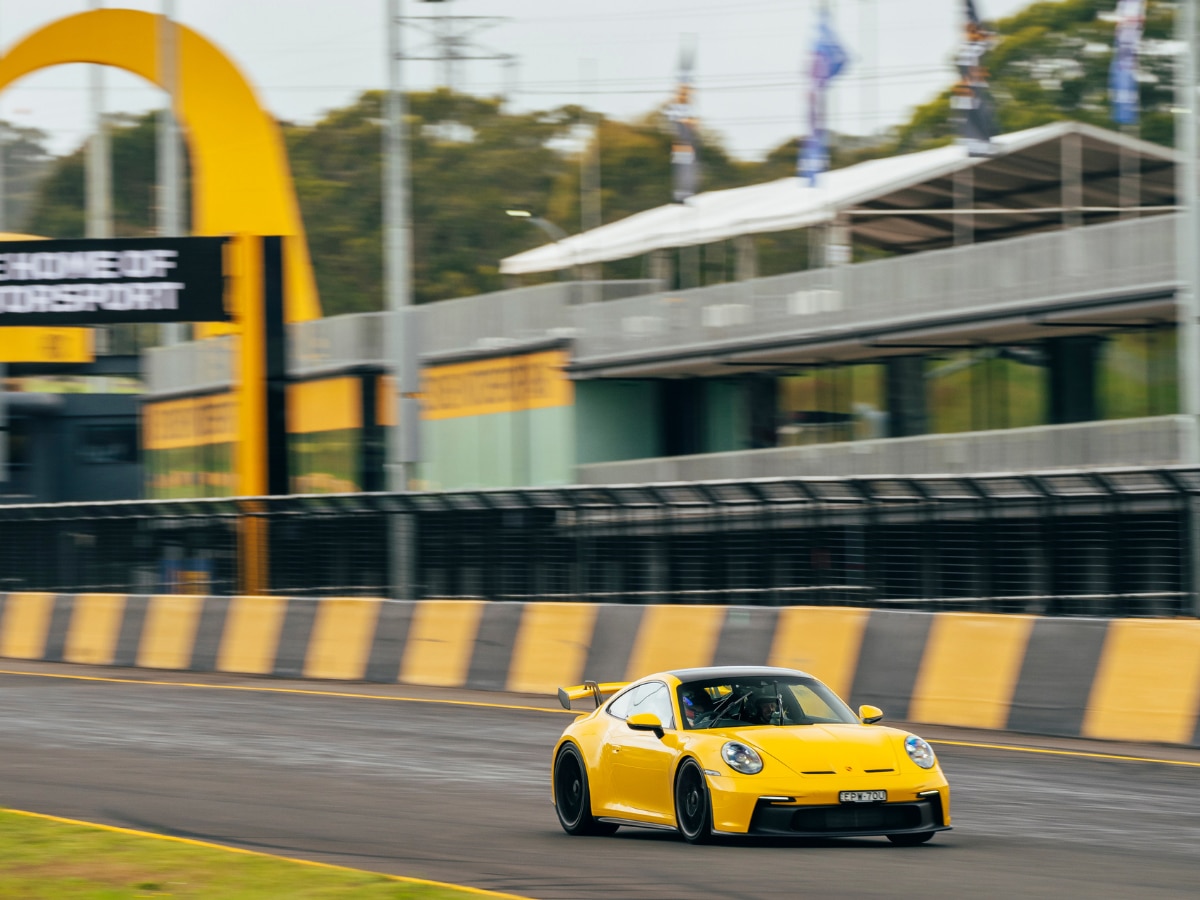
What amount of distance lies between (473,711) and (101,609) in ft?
27.6

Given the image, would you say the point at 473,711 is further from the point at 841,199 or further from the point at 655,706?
the point at 841,199

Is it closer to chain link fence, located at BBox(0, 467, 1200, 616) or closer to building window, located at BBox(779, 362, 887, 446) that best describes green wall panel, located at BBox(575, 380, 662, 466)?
building window, located at BBox(779, 362, 887, 446)

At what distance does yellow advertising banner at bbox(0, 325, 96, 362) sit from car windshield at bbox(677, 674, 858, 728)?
121ft

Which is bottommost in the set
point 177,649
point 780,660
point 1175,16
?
point 177,649

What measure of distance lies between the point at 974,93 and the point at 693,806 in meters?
25.6

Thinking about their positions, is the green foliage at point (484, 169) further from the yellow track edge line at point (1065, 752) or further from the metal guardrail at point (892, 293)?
the yellow track edge line at point (1065, 752)

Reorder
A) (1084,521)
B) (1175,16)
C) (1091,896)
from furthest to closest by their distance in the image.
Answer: (1175,16) → (1084,521) → (1091,896)

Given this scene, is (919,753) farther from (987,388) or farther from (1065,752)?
(987,388)

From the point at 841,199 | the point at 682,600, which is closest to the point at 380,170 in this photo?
the point at 841,199

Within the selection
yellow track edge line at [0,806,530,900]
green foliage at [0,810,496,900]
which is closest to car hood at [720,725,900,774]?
yellow track edge line at [0,806,530,900]

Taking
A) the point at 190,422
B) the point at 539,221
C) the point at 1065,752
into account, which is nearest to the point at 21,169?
the point at 190,422

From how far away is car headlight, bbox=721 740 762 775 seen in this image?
29.4 ft

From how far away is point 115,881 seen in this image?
26.0 feet

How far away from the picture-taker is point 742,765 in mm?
8961
